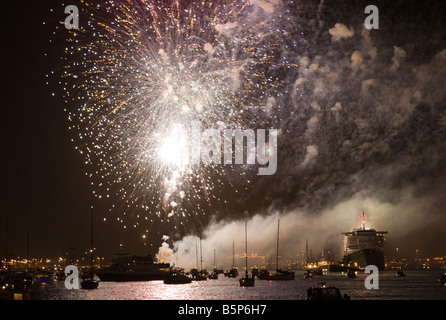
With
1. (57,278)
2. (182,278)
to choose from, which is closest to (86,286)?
(182,278)

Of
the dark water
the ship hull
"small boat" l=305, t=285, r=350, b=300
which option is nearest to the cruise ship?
the ship hull

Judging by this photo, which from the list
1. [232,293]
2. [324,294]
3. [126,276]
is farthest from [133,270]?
[324,294]

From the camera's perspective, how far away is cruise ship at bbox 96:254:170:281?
172 m

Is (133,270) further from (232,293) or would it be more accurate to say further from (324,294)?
(324,294)

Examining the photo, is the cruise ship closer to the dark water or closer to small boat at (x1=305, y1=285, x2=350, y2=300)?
the dark water

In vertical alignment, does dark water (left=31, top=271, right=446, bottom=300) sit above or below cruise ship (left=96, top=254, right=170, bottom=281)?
above

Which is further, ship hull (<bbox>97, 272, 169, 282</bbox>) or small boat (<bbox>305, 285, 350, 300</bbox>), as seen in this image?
ship hull (<bbox>97, 272, 169, 282</bbox>)

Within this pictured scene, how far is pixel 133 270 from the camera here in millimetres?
173375

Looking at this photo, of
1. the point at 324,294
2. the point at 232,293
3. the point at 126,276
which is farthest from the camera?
the point at 126,276
